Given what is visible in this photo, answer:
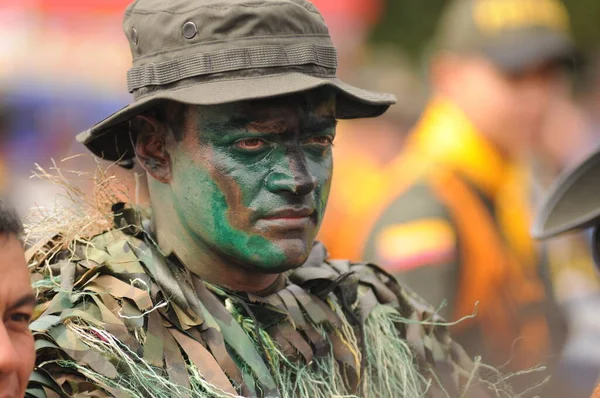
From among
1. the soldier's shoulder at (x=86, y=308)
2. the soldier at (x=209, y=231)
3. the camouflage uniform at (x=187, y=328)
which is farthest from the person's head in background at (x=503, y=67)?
the soldier's shoulder at (x=86, y=308)

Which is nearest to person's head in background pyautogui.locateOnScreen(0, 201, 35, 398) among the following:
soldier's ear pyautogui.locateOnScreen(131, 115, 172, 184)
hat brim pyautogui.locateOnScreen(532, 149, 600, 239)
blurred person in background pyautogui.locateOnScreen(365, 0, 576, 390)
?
soldier's ear pyautogui.locateOnScreen(131, 115, 172, 184)

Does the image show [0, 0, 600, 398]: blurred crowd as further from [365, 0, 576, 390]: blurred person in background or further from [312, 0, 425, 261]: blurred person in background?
[312, 0, 425, 261]: blurred person in background

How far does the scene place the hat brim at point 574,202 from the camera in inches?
169

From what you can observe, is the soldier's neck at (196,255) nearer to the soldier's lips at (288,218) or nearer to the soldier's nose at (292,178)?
the soldier's lips at (288,218)

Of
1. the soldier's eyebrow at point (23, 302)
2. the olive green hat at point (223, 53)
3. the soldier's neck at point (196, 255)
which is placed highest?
the olive green hat at point (223, 53)

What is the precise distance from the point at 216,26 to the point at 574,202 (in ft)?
5.50

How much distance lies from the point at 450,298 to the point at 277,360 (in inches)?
92.5

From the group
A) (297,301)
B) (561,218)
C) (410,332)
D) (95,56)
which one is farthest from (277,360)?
(95,56)

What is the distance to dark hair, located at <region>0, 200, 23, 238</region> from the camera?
8.66 feet

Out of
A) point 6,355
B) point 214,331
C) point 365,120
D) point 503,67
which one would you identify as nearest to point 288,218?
point 214,331

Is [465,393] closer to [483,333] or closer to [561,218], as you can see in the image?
[561,218]

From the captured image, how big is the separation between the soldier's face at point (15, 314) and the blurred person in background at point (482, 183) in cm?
294

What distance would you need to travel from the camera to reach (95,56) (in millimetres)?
9578

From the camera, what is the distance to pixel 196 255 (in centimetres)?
357
